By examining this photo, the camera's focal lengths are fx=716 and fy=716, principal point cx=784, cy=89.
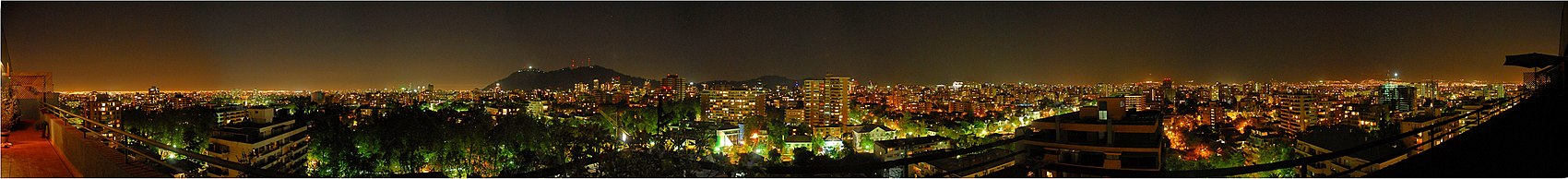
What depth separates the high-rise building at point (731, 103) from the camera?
24750mm

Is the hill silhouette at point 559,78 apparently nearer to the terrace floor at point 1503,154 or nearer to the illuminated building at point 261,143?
the illuminated building at point 261,143

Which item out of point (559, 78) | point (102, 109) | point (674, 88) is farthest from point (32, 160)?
point (674, 88)

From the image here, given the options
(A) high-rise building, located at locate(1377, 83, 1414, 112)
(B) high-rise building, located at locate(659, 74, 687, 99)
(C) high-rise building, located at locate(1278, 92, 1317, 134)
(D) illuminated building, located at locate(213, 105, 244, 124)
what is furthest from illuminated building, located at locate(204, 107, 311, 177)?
(C) high-rise building, located at locate(1278, 92, 1317, 134)

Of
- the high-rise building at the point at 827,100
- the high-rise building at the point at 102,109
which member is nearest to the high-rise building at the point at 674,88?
the high-rise building at the point at 827,100

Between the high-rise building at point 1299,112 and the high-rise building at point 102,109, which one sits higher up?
the high-rise building at point 102,109

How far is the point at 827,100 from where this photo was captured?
2428cm

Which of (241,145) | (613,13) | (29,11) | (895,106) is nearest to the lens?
(29,11)

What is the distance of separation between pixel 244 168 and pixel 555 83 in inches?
704

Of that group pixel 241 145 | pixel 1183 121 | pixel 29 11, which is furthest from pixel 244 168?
pixel 1183 121

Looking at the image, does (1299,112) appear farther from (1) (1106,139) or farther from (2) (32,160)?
(2) (32,160)

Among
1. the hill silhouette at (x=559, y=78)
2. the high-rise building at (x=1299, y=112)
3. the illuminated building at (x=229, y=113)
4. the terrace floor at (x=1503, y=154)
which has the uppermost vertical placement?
the hill silhouette at (x=559, y=78)

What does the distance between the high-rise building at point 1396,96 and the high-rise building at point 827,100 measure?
1449 centimetres

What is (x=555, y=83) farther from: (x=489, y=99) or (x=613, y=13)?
(x=613, y=13)

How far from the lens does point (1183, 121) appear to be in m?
18.9
